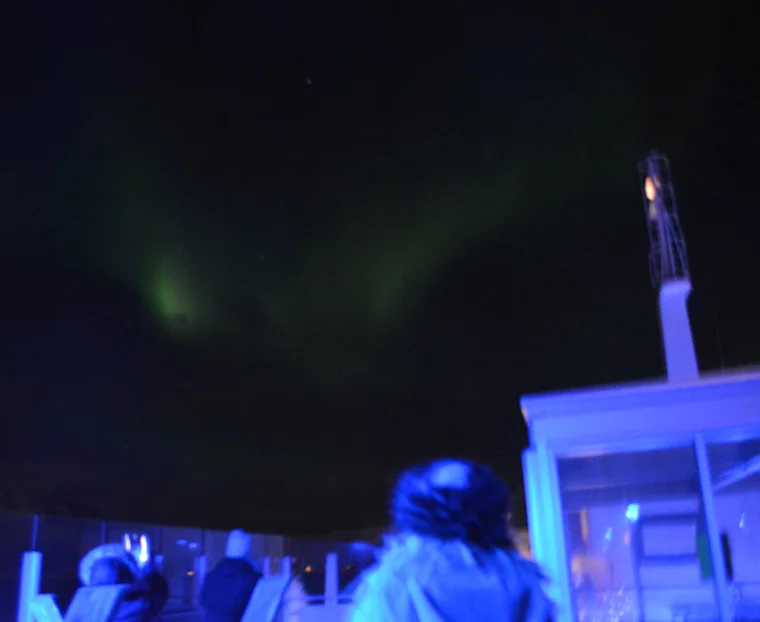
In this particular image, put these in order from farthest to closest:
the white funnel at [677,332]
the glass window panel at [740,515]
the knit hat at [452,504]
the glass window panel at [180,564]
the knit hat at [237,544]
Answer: the glass window panel at [180,564] → the white funnel at [677,332] → the glass window panel at [740,515] → the knit hat at [237,544] → the knit hat at [452,504]

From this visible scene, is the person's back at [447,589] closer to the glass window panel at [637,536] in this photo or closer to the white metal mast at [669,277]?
the glass window panel at [637,536]

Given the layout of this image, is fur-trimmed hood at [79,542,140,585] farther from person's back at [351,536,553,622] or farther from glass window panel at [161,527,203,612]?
glass window panel at [161,527,203,612]

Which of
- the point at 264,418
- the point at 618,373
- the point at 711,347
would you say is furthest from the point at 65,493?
the point at 711,347

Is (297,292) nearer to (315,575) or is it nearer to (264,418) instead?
(315,575)

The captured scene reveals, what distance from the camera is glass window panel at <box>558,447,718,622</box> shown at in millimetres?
5977

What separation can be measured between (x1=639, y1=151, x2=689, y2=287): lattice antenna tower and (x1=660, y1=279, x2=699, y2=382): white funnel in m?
0.11

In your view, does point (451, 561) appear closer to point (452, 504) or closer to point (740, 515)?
point (452, 504)

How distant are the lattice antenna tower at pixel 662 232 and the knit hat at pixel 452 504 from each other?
6.17 m

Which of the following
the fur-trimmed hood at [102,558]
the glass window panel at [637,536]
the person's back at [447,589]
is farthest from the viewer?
the glass window panel at [637,536]

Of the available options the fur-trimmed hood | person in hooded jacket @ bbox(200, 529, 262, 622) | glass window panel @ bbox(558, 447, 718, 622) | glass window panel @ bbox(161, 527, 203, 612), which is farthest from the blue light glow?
glass window panel @ bbox(161, 527, 203, 612)

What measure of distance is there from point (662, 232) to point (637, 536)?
3.16 m

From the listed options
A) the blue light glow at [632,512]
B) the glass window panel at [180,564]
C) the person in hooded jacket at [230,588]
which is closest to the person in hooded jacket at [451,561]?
the person in hooded jacket at [230,588]

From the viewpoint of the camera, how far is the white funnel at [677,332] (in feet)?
22.9

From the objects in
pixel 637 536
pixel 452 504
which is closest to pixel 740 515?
pixel 637 536
